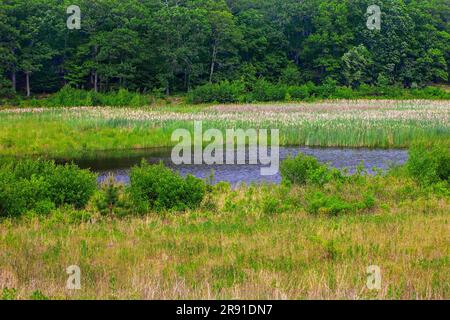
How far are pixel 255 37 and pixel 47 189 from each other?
70.5 m

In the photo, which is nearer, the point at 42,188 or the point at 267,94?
the point at 42,188

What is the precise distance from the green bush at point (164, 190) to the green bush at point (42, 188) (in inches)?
56.8

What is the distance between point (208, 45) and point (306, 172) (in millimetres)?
62601

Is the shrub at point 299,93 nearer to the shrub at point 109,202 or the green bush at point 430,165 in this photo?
the green bush at point 430,165

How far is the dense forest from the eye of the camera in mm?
67188

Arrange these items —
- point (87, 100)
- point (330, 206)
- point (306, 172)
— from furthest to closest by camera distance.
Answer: point (87, 100)
point (306, 172)
point (330, 206)

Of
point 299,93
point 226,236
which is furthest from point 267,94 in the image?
point 226,236

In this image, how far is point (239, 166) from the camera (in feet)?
75.9

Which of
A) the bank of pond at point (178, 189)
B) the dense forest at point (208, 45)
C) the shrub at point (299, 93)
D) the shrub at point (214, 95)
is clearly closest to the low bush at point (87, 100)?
the shrub at point (214, 95)

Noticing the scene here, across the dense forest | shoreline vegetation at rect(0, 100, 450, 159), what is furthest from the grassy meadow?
the dense forest

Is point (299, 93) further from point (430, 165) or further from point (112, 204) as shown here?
point (112, 204)

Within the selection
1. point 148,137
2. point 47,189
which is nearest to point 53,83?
point 148,137
